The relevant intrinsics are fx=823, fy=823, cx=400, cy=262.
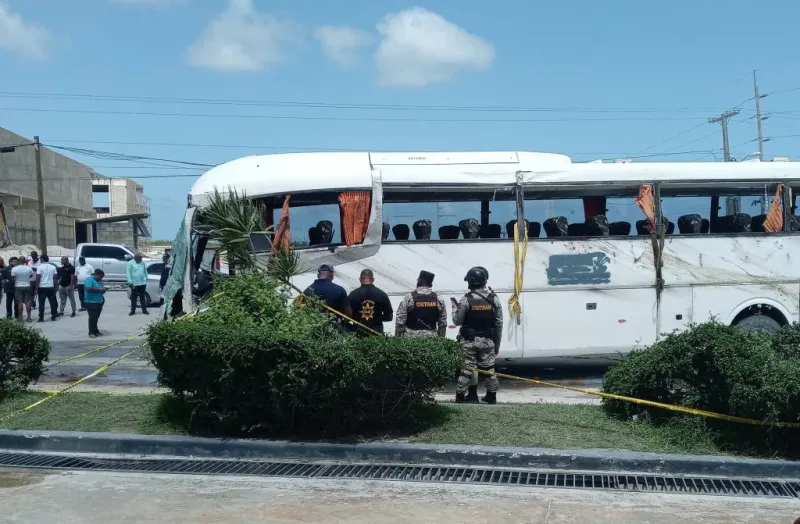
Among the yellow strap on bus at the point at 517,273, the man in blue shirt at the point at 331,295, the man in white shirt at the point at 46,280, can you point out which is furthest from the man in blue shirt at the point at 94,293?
the yellow strap on bus at the point at 517,273

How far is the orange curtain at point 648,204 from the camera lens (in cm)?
1267

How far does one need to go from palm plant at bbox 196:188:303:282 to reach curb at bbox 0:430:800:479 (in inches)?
107

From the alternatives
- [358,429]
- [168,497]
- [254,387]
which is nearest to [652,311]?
[358,429]

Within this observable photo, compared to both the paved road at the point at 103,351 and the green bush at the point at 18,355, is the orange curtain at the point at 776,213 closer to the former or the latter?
the paved road at the point at 103,351

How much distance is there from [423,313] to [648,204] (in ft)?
15.5

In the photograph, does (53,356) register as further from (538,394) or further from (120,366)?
(538,394)

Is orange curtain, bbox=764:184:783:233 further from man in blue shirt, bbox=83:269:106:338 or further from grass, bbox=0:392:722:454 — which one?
man in blue shirt, bbox=83:269:106:338

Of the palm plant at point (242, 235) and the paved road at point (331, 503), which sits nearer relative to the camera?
the paved road at point (331, 503)

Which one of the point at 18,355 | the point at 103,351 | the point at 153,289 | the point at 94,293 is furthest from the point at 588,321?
the point at 153,289

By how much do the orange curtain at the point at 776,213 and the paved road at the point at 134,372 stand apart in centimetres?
Answer: 364

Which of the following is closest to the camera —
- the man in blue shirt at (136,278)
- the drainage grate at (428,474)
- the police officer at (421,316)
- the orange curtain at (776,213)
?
the drainage grate at (428,474)

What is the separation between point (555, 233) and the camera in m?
12.6

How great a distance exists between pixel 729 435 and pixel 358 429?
3.59 m

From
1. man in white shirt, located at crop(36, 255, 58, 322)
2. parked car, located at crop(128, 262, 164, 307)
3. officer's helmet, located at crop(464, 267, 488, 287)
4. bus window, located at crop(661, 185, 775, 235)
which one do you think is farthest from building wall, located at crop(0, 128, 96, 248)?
officer's helmet, located at crop(464, 267, 488, 287)
